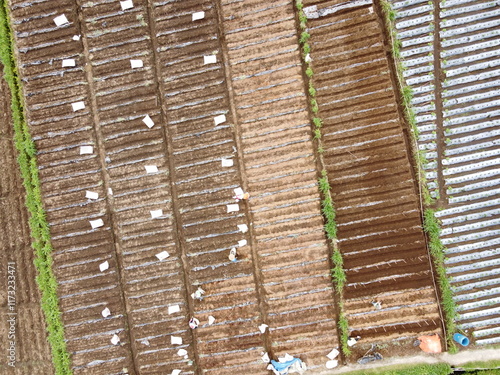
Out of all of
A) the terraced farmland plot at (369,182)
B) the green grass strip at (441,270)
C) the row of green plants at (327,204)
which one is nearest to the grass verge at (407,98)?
the terraced farmland plot at (369,182)

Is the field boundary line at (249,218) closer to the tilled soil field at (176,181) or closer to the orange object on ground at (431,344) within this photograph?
the tilled soil field at (176,181)

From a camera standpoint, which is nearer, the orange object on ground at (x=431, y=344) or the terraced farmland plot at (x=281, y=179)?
the orange object on ground at (x=431, y=344)

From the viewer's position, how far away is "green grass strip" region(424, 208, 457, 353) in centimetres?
538

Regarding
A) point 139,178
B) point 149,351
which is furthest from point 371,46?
point 149,351

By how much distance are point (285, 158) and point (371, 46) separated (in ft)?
7.32

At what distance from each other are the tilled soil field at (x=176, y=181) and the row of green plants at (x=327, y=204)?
137 millimetres

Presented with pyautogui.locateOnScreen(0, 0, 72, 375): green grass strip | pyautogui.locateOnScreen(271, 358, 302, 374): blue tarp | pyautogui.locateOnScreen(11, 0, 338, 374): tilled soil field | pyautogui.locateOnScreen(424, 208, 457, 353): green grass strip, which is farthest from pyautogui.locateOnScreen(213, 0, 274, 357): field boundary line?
pyautogui.locateOnScreen(0, 0, 72, 375): green grass strip

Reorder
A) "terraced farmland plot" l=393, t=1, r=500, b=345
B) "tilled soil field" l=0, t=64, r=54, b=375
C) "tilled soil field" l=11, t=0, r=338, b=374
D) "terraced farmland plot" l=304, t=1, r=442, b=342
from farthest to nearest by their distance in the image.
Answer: "tilled soil field" l=0, t=64, r=54, b=375, "tilled soil field" l=11, t=0, r=338, b=374, "terraced farmland plot" l=304, t=1, r=442, b=342, "terraced farmland plot" l=393, t=1, r=500, b=345

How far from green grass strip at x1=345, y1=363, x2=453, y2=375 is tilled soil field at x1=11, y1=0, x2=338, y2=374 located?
840mm

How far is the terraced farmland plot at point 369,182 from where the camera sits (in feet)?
17.9

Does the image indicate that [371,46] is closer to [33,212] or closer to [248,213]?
[248,213]

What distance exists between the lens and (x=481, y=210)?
17.6 ft

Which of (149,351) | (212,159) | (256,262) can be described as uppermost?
(212,159)

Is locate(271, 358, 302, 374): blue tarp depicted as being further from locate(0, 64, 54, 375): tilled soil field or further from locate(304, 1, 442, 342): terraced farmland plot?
locate(0, 64, 54, 375): tilled soil field
